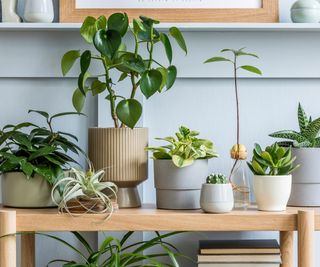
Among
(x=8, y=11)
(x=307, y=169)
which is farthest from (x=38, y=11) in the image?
(x=307, y=169)

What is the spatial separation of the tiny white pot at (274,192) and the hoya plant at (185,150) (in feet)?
0.38

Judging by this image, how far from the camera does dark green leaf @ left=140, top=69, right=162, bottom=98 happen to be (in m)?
1.40

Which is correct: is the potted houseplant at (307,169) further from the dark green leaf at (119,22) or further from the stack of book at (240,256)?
the dark green leaf at (119,22)

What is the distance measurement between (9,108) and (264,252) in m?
0.65

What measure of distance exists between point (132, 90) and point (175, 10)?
0.22m

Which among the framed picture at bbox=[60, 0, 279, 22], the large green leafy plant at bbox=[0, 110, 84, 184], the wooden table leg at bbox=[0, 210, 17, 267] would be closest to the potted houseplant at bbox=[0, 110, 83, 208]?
the large green leafy plant at bbox=[0, 110, 84, 184]

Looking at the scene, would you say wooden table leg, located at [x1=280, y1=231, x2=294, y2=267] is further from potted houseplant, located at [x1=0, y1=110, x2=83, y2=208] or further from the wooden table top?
potted houseplant, located at [x1=0, y1=110, x2=83, y2=208]

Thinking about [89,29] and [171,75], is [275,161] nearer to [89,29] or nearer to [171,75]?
[171,75]

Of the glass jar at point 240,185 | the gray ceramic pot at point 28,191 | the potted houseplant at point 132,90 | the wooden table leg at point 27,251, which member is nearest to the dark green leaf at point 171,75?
the potted houseplant at point 132,90

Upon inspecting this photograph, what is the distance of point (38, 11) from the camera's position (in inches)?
60.4

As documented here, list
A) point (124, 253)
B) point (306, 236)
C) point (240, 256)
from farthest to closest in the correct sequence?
point (124, 253) < point (240, 256) < point (306, 236)

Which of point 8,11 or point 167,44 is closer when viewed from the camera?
point 167,44

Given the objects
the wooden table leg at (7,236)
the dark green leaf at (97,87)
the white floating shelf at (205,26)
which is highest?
the white floating shelf at (205,26)

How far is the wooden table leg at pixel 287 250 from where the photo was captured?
147cm
